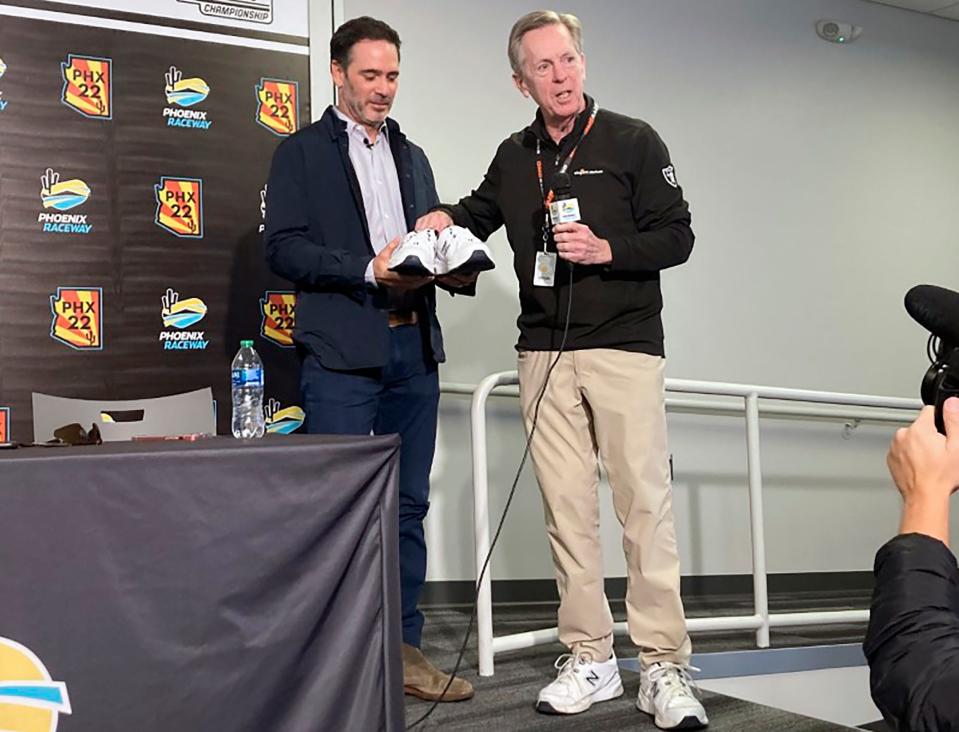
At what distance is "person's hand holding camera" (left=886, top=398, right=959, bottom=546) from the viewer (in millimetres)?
879

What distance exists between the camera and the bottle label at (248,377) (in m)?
3.09

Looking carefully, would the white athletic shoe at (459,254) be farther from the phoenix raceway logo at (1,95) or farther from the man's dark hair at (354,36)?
the phoenix raceway logo at (1,95)

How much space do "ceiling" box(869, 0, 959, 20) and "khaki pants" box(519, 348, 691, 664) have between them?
389 cm

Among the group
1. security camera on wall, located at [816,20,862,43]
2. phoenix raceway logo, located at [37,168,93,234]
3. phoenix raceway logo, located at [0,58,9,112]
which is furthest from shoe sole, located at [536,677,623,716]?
security camera on wall, located at [816,20,862,43]

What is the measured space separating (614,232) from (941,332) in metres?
1.62

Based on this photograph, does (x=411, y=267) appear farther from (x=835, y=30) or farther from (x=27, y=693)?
(x=835, y=30)

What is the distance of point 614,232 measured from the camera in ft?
8.32

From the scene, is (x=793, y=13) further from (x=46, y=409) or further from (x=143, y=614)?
(x=143, y=614)

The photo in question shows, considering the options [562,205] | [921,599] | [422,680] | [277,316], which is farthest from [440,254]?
[921,599]

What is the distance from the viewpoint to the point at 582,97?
258cm

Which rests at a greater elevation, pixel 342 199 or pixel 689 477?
pixel 342 199

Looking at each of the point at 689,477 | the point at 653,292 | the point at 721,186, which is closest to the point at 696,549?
the point at 689,477

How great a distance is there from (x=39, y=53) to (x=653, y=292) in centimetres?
206

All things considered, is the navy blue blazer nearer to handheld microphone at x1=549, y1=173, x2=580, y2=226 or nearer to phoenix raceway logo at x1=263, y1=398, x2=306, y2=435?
handheld microphone at x1=549, y1=173, x2=580, y2=226
